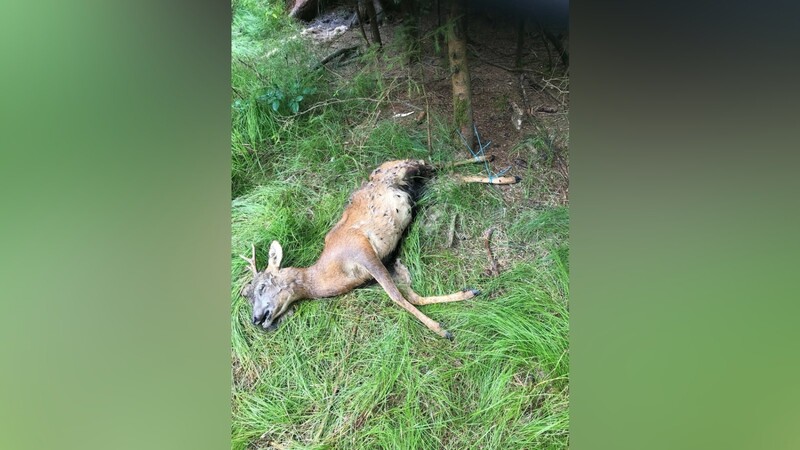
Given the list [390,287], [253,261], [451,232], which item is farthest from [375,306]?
[253,261]

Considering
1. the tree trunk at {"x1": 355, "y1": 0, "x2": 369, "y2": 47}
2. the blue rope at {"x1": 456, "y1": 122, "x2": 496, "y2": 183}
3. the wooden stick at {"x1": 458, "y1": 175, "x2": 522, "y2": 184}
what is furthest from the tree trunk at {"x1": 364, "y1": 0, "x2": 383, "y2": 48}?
the wooden stick at {"x1": 458, "y1": 175, "x2": 522, "y2": 184}

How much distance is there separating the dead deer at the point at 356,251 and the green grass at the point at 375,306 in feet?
0.12

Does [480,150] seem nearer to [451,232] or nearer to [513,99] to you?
[513,99]

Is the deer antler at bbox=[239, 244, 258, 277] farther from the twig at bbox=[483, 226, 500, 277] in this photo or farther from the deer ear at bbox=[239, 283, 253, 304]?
the twig at bbox=[483, 226, 500, 277]

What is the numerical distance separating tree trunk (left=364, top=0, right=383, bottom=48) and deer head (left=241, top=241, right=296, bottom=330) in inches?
33.7

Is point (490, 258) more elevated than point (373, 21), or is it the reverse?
point (373, 21)

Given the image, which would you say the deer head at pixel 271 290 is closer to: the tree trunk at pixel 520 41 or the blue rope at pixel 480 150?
the blue rope at pixel 480 150

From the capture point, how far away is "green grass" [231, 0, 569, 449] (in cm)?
171

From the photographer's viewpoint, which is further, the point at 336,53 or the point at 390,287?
the point at 336,53

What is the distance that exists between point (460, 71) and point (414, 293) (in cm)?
84

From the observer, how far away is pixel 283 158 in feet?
6.12

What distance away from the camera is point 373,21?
1845mm
